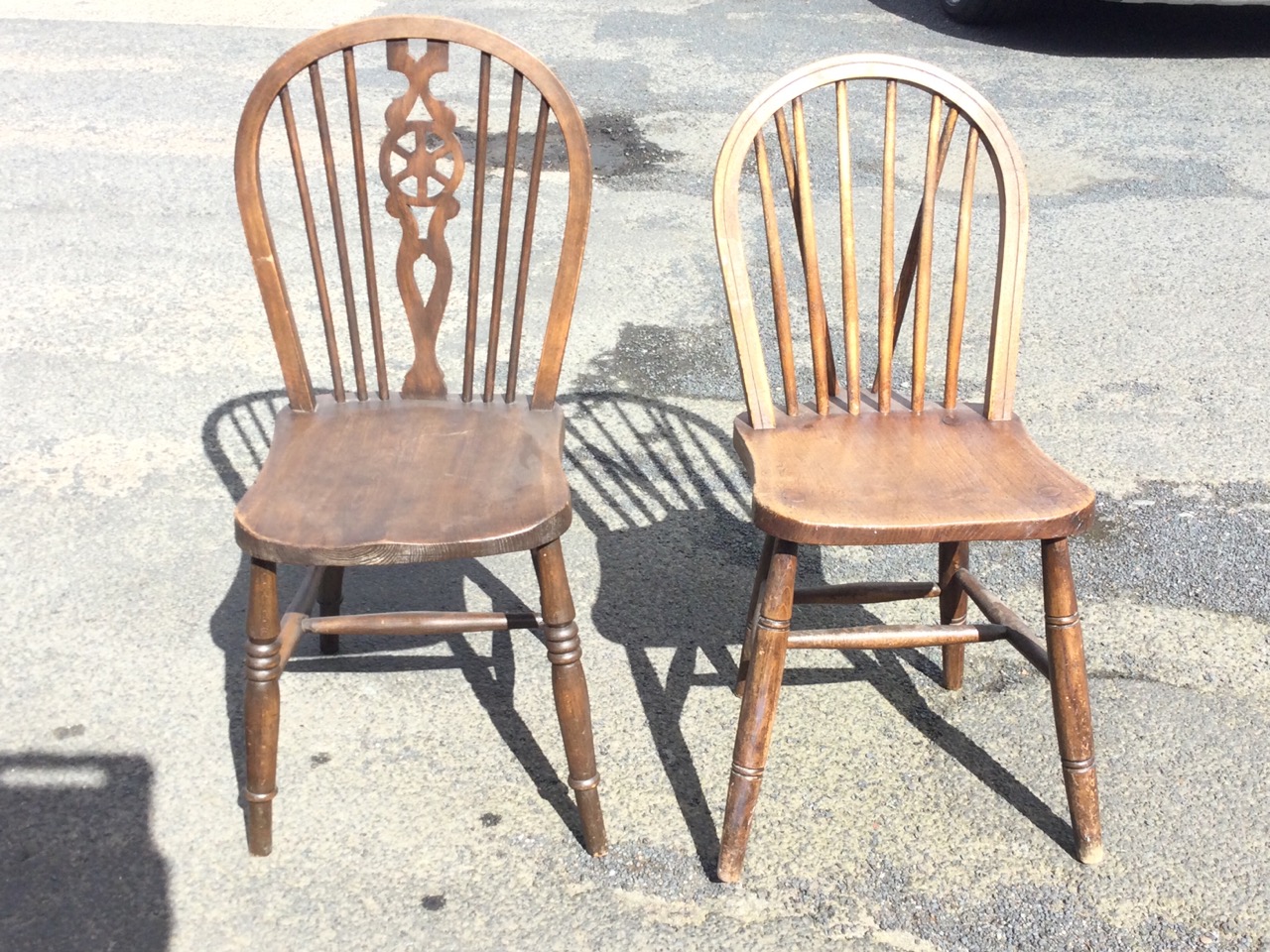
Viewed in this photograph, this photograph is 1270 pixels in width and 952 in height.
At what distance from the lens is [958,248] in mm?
2191

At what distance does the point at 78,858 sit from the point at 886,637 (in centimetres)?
132

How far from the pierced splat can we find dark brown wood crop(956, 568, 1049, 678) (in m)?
1.01

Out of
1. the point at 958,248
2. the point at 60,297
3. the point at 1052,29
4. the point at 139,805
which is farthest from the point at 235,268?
the point at 1052,29

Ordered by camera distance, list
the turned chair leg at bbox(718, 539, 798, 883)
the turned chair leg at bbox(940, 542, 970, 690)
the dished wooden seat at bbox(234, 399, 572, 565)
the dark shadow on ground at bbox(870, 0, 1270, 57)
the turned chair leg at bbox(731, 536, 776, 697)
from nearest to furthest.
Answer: the dished wooden seat at bbox(234, 399, 572, 565) < the turned chair leg at bbox(718, 539, 798, 883) < the turned chair leg at bbox(731, 536, 776, 697) < the turned chair leg at bbox(940, 542, 970, 690) < the dark shadow on ground at bbox(870, 0, 1270, 57)

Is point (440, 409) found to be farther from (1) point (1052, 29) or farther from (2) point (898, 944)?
(1) point (1052, 29)

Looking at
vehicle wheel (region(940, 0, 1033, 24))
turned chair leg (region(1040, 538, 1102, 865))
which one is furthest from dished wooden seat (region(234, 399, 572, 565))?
vehicle wheel (region(940, 0, 1033, 24))

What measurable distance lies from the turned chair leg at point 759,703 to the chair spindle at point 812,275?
1.24ft

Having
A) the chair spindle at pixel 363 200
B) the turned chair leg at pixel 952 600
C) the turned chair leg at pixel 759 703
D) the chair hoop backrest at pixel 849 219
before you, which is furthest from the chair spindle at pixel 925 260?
the chair spindle at pixel 363 200

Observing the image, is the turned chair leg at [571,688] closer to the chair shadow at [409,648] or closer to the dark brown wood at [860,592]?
the chair shadow at [409,648]

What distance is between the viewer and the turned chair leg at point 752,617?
2240mm

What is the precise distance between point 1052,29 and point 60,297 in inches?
210

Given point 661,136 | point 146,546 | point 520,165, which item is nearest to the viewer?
point 146,546

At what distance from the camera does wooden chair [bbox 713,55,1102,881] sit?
186 centimetres

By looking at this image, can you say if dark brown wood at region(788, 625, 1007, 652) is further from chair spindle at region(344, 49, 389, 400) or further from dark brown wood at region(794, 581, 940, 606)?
chair spindle at region(344, 49, 389, 400)
